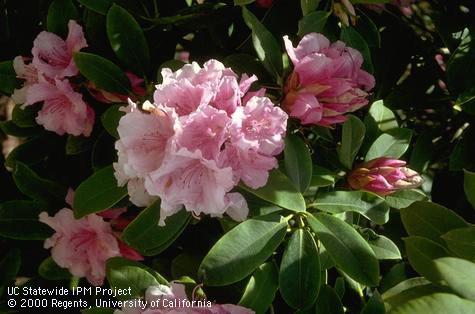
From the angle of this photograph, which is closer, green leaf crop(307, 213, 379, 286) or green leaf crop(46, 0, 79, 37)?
green leaf crop(307, 213, 379, 286)

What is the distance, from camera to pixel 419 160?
1685 millimetres

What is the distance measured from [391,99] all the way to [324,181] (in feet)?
1.76

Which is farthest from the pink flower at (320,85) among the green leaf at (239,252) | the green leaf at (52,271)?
the green leaf at (52,271)

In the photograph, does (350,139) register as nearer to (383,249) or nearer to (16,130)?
(383,249)

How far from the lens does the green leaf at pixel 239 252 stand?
3.85 feet

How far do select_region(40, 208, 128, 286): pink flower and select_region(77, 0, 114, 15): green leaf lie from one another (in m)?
0.48

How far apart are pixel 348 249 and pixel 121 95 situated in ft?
1.94

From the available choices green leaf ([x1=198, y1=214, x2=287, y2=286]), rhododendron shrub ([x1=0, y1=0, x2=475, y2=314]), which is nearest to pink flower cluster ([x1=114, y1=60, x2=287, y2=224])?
rhododendron shrub ([x1=0, y1=0, x2=475, y2=314])

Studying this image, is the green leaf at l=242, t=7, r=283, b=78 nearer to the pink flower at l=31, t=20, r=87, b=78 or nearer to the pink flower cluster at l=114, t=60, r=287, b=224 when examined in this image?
the pink flower cluster at l=114, t=60, r=287, b=224

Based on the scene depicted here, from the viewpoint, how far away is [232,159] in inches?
42.9

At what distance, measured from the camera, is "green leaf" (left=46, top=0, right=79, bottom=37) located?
146cm

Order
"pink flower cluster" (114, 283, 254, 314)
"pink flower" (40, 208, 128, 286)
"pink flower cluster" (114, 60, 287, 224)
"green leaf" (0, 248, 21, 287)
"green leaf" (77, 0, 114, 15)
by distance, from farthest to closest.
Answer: "green leaf" (0, 248, 21, 287)
"pink flower" (40, 208, 128, 286)
"green leaf" (77, 0, 114, 15)
"pink flower cluster" (114, 283, 254, 314)
"pink flower cluster" (114, 60, 287, 224)

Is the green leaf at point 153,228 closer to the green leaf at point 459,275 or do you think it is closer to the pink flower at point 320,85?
the pink flower at point 320,85

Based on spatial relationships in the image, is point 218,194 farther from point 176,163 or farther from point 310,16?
point 310,16
